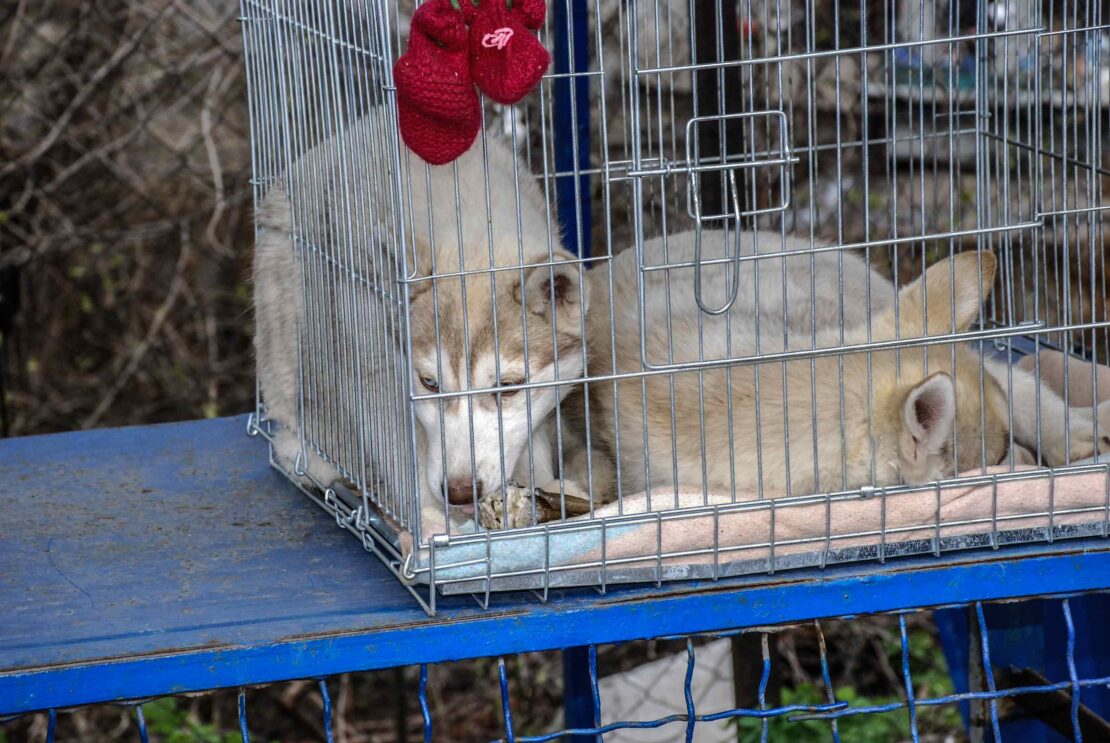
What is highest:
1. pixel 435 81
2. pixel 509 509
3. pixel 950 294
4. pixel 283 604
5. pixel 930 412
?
pixel 435 81

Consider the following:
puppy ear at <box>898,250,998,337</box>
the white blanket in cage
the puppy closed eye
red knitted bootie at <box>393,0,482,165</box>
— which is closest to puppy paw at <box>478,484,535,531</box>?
the white blanket in cage

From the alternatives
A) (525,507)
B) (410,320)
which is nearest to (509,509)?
(525,507)

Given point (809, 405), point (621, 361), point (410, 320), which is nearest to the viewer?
point (410, 320)

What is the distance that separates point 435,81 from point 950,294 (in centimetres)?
123

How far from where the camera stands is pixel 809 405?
2578 mm

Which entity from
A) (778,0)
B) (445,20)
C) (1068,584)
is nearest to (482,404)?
(445,20)

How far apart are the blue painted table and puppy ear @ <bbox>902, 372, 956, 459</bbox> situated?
0.85ft

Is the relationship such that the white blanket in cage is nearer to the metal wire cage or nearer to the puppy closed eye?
the metal wire cage

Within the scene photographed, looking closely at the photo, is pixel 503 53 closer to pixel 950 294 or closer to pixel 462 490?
pixel 462 490

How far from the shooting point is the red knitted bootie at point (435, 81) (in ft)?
6.68

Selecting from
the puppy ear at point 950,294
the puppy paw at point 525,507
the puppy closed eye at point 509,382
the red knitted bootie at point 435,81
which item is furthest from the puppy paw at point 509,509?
the puppy ear at point 950,294

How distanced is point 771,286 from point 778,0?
0.81 meters

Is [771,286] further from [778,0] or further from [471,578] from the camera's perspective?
[471,578]

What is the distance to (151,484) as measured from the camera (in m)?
3.12
